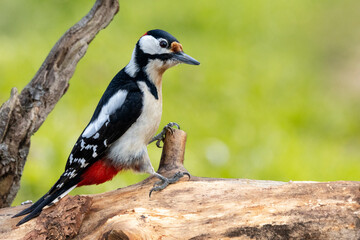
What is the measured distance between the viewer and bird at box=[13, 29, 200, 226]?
3307mm

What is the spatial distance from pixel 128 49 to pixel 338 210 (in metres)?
4.80

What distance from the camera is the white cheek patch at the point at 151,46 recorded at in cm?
343

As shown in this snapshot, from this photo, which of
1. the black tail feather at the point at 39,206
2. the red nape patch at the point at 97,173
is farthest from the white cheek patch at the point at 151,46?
the black tail feather at the point at 39,206

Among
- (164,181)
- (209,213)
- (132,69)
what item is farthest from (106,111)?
(209,213)

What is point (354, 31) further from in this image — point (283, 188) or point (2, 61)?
point (283, 188)

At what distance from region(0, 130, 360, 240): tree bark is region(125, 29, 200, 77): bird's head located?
679mm

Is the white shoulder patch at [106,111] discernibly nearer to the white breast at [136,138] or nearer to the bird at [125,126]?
the bird at [125,126]

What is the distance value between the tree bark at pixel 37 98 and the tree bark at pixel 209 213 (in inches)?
20.1

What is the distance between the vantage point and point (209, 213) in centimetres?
286

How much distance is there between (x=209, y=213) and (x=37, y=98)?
1.39 m

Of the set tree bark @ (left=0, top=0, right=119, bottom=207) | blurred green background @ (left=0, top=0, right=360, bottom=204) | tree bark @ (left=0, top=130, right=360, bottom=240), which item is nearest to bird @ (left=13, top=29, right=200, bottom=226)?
tree bark @ (left=0, top=130, right=360, bottom=240)

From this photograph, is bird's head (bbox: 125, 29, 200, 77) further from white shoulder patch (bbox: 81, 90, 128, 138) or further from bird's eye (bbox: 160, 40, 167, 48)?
white shoulder patch (bbox: 81, 90, 128, 138)

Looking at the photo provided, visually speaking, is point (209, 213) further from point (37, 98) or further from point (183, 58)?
point (37, 98)

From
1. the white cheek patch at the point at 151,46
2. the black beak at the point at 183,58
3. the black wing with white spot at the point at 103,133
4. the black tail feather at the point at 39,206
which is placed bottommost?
the black tail feather at the point at 39,206
